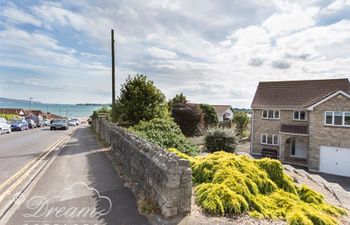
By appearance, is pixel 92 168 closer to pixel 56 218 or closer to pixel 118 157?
pixel 118 157

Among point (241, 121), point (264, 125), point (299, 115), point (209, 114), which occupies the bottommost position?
point (241, 121)

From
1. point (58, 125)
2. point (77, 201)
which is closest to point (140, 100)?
point (77, 201)

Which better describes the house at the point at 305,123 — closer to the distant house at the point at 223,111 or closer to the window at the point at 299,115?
the window at the point at 299,115

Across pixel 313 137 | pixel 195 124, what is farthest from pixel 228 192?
pixel 195 124

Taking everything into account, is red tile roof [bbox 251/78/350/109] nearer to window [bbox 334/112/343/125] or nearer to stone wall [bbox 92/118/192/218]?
window [bbox 334/112/343/125]

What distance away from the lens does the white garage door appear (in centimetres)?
2273

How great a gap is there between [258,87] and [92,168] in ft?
84.8

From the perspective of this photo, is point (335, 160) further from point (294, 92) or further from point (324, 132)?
point (294, 92)

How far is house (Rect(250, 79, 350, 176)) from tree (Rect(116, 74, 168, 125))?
13.9 meters

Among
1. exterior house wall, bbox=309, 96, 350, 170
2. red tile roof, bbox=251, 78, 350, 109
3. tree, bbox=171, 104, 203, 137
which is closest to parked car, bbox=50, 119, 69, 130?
tree, bbox=171, 104, 203, 137

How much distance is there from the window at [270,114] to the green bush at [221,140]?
36.7 feet

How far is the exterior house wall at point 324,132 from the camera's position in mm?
22578

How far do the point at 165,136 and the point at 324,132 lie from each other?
17.1 metres

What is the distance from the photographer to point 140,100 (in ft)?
66.4
